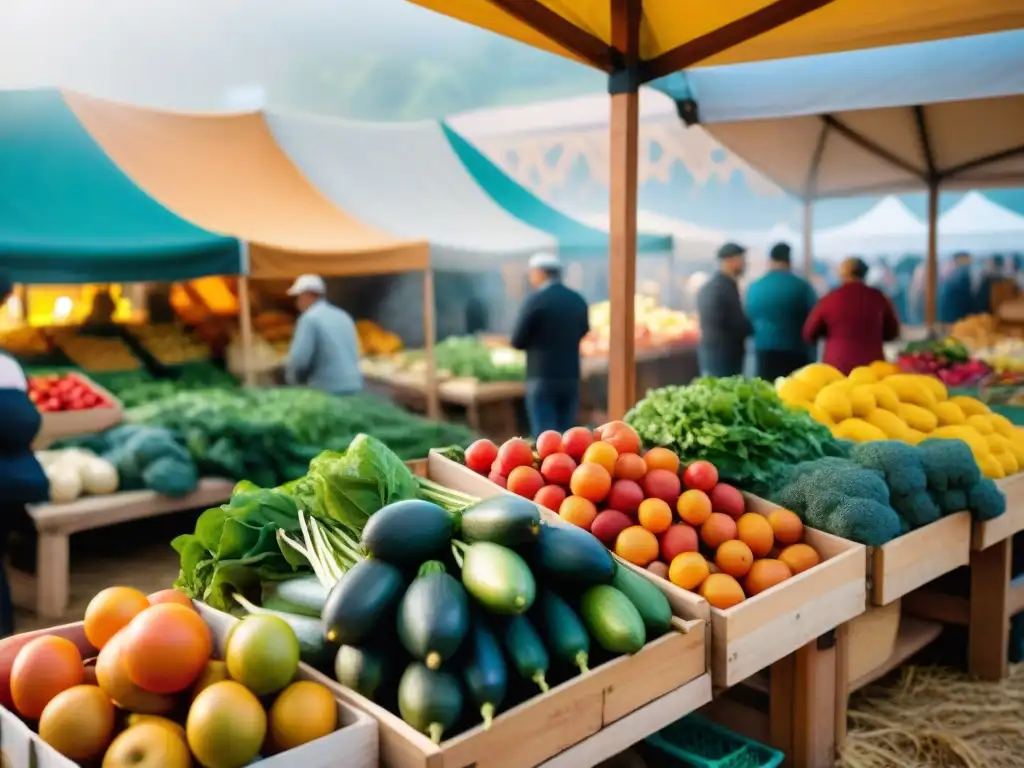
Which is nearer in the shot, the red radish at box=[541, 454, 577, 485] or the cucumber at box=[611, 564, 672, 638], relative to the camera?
the cucumber at box=[611, 564, 672, 638]

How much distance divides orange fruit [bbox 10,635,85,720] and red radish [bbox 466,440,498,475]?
1320mm

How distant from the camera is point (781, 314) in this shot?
6777 millimetres

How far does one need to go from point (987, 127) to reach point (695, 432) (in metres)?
6.09

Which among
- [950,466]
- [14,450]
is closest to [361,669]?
[950,466]

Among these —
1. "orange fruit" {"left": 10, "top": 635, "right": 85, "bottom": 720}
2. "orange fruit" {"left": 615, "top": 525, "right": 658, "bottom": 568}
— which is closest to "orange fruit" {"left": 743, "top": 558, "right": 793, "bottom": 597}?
"orange fruit" {"left": 615, "top": 525, "right": 658, "bottom": 568}

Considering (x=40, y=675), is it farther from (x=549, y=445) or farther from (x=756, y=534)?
(x=756, y=534)

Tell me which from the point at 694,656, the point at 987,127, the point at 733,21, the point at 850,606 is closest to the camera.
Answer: the point at 694,656

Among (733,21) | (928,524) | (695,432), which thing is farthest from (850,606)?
(733,21)

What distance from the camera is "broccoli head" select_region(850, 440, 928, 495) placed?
2.78 m

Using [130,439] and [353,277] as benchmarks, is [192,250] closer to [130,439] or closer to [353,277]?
[130,439]

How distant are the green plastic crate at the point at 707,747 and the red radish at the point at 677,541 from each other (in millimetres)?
505

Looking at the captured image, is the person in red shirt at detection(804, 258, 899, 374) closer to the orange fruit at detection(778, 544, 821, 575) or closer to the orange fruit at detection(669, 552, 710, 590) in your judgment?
the orange fruit at detection(778, 544, 821, 575)

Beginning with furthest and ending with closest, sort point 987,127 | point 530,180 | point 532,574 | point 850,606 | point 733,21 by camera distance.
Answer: point 530,180 → point 987,127 → point 733,21 → point 850,606 → point 532,574

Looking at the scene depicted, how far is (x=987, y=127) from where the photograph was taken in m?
7.39
